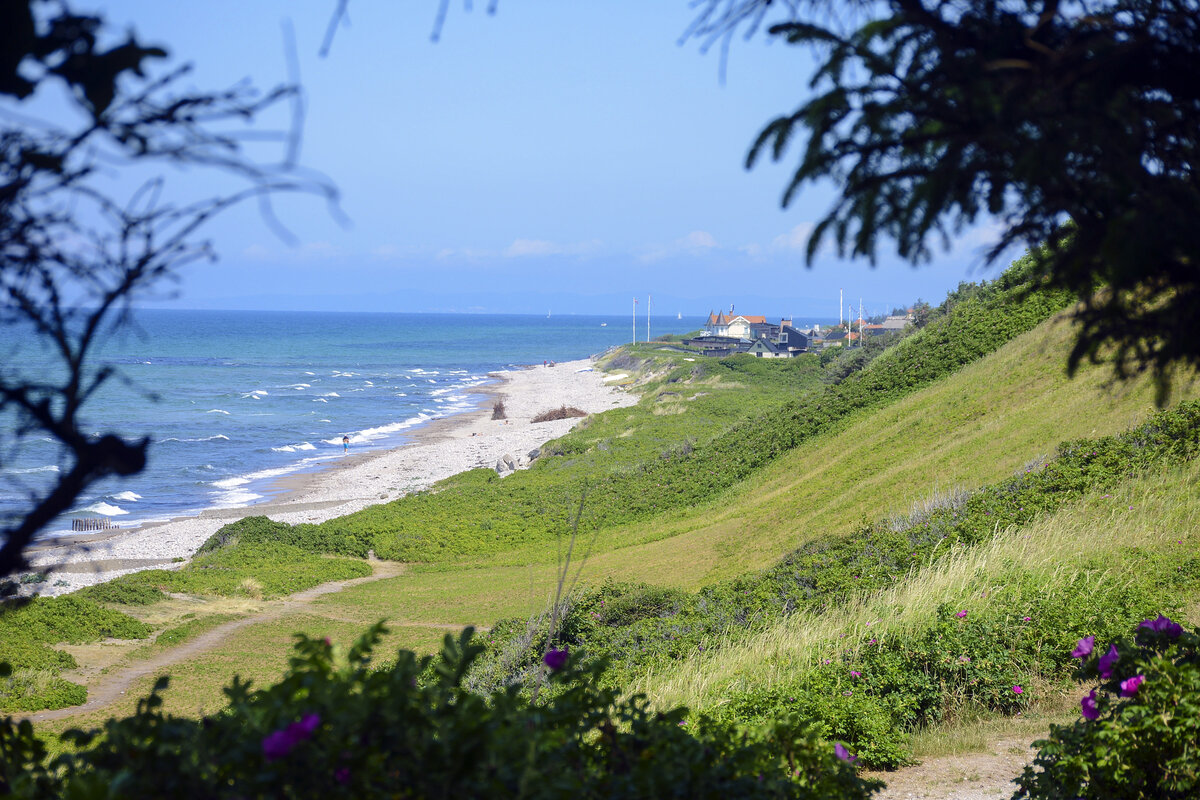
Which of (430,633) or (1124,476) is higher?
(1124,476)

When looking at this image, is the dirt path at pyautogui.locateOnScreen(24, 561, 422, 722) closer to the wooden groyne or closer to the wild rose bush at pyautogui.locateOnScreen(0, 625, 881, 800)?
the wild rose bush at pyautogui.locateOnScreen(0, 625, 881, 800)

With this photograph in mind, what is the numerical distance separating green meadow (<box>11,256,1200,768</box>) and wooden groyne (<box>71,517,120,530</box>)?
27.9ft

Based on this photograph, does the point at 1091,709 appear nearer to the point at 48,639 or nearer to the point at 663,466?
the point at 48,639

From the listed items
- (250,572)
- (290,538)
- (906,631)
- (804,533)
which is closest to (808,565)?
(804,533)

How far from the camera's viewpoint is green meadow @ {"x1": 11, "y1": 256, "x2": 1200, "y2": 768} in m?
6.18

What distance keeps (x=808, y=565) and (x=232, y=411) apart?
192 ft

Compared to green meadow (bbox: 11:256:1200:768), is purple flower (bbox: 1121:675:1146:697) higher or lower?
higher

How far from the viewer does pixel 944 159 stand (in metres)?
2.41

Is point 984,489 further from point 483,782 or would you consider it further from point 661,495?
point 661,495

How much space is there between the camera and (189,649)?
49.0ft

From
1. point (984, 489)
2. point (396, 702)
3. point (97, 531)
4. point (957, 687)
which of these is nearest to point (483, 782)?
point (396, 702)

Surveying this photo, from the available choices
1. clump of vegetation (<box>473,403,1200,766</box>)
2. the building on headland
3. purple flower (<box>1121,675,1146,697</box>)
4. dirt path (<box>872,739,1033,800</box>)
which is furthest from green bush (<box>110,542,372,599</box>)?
the building on headland

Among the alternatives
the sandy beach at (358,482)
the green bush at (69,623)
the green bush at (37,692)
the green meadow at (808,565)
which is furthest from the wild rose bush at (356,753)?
the green bush at (69,623)

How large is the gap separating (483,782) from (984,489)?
1048 cm
